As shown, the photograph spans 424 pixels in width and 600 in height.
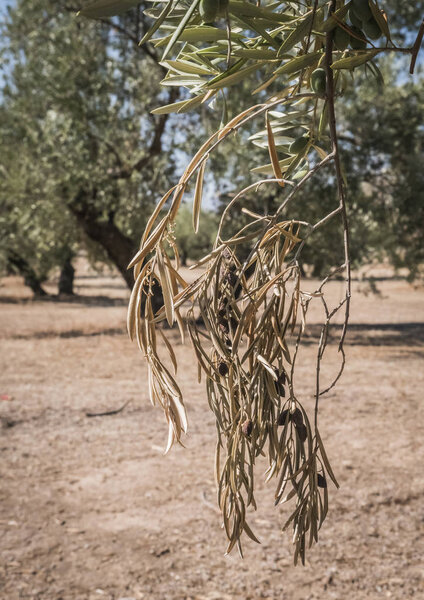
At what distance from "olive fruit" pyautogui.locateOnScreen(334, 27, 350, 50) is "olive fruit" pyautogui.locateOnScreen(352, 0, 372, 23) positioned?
28 millimetres

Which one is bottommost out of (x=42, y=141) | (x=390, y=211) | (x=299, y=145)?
(x=299, y=145)

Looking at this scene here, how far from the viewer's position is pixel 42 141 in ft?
34.2

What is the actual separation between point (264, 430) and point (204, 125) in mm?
10364

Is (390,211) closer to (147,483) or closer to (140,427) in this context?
(140,427)

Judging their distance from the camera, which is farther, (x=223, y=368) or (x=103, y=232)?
(x=103, y=232)

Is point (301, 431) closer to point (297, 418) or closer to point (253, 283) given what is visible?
point (297, 418)

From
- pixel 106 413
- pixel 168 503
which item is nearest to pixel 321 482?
pixel 168 503

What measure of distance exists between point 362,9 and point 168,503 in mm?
4033

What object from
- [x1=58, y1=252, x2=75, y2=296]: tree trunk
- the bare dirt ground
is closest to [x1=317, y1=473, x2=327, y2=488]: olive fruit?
the bare dirt ground

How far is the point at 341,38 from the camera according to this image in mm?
824

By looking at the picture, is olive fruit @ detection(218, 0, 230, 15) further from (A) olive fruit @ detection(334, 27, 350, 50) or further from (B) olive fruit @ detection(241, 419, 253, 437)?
(B) olive fruit @ detection(241, 419, 253, 437)

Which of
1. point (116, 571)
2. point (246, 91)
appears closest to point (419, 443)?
point (116, 571)

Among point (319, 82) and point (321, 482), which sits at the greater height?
point (319, 82)

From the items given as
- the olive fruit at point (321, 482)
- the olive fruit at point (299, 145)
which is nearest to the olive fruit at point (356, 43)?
the olive fruit at point (299, 145)
